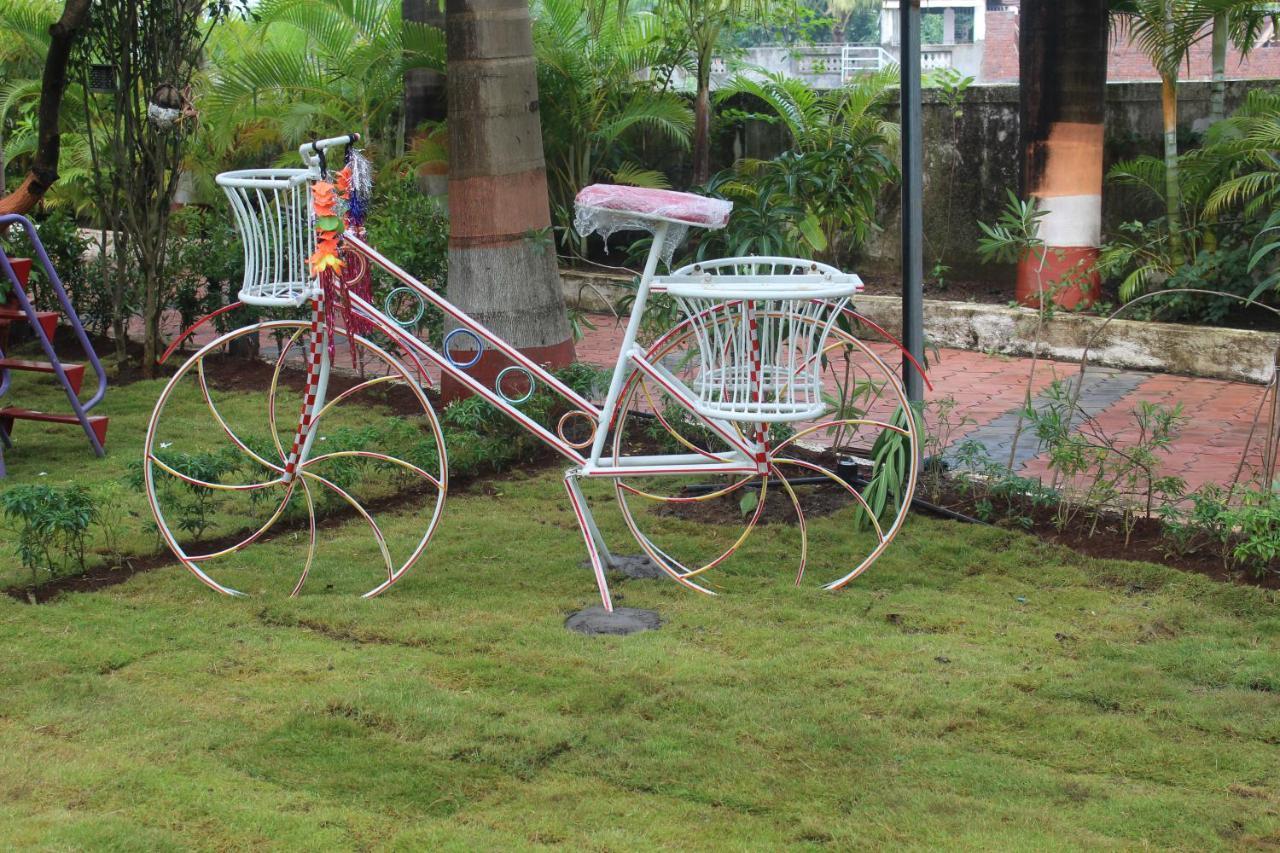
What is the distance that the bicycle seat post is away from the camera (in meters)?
4.28

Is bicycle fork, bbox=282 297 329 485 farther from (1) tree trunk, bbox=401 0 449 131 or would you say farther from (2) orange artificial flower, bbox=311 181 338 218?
(1) tree trunk, bbox=401 0 449 131

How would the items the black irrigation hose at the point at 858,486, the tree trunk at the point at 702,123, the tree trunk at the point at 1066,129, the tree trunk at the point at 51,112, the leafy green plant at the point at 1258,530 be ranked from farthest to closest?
1. the tree trunk at the point at 702,123
2. the tree trunk at the point at 1066,129
3. the tree trunk at the point at 51,112
4. the black irrigation hose at the point at 858,486
5. the leafy green plant at the point at 1258,530

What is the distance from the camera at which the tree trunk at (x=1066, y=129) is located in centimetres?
853

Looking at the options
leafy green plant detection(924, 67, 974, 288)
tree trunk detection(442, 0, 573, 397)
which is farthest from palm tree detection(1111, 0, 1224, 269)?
tree trunk detection(442, 0, 573, 397)

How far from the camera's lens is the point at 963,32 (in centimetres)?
6238

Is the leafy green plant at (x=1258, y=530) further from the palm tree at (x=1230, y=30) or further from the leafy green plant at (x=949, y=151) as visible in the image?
the leafy green plant at (x=949, y=151)

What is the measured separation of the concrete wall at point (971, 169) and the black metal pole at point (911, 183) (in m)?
4.64

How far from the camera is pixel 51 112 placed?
7.48 m

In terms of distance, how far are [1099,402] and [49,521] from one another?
213 inches

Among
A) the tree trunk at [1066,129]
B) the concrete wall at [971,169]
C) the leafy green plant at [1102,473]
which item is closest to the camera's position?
the leafy green plant at [1102,473]

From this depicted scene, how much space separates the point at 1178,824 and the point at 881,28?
61.8m

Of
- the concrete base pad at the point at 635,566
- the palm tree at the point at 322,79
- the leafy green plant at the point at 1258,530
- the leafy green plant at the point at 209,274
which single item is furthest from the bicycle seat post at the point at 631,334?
the palm tree at the point at 322,79

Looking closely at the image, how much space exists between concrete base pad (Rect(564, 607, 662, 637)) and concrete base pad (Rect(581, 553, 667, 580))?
0.34 meters

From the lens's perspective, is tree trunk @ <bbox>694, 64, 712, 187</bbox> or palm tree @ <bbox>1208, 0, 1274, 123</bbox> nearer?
palm tree @ <bbox>1208, 0, 1274, 123</bbox>
